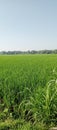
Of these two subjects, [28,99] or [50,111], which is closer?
[50,111]

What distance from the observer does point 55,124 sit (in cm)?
336

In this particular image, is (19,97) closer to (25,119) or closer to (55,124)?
(25,119)

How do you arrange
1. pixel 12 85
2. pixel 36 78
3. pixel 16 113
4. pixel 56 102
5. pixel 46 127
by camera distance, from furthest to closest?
pixel 36 78
pixel 12 85
pixel 16 113
pixel 56 102
pixel 46 127

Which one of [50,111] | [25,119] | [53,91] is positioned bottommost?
[25,119]

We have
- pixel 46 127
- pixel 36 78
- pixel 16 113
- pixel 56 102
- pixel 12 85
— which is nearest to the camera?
pixel 46 127

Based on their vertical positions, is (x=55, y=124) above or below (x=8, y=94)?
below

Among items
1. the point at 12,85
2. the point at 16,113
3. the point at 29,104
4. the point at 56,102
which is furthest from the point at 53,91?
the point at 12,85

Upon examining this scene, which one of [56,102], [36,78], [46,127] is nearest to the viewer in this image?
[46,127]

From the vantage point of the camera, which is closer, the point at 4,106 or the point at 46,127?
the point at 46,127

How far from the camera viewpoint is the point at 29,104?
12.3ft

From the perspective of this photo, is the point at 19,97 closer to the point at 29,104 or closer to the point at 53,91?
the point at 29,104

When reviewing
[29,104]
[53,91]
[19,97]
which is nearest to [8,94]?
[19,97]

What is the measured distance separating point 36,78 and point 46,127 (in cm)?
179

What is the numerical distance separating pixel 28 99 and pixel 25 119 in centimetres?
47
